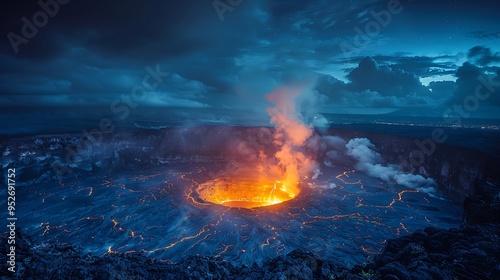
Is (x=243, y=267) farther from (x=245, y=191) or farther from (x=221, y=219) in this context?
(x=245, y=191)

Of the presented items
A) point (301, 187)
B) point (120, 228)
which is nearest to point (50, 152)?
point (120, 228)

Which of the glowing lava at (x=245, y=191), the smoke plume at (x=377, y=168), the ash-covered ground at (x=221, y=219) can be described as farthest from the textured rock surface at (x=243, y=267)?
the smoke plume at (x=377, y=168)

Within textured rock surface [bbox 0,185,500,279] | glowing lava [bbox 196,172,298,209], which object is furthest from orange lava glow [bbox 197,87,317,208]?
textured rock surface [bbox 0,185,500,279]

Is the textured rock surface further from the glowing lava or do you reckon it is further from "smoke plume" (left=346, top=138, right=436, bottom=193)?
"smoke plume" (left=346, top=138, right=436, bottom=193)

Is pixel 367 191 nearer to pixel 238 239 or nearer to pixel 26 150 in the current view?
pixel 238 239

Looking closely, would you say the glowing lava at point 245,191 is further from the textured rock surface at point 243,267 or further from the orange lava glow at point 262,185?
→ the textured rock surface at point 243,267

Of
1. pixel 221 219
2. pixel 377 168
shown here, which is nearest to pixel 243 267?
pixel 221 219
